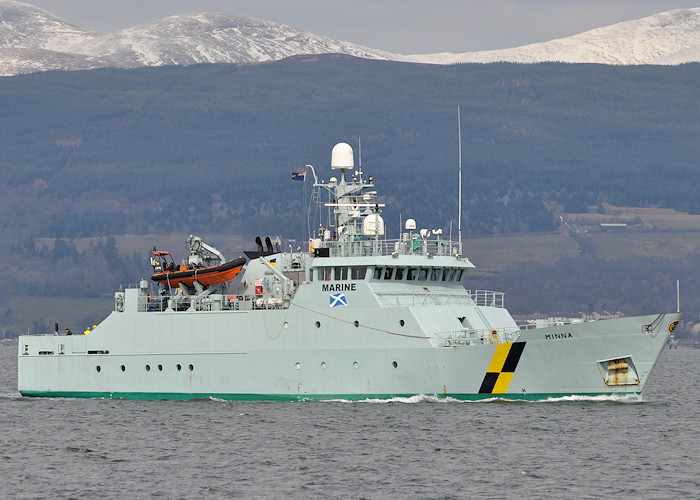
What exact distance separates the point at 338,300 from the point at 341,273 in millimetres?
935

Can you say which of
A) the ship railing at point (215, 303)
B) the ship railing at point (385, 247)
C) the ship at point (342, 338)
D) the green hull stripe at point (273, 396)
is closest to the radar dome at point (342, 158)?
the ship at point (342, 338)

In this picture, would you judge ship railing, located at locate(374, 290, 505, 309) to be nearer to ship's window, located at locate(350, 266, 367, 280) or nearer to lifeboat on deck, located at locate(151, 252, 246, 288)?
ship's window, located at locate(350, 266, 367, 280)

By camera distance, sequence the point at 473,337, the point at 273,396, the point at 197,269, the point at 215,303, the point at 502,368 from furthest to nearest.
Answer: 1. the point at 197,269
2. the point at 215,303
3. the point at 273,396
4. the point at 473,337
5. the point at 502,368

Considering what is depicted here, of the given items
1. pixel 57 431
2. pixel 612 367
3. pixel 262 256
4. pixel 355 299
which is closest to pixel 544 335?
pixel 612 367

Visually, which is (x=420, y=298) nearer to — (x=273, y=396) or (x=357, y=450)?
(x=273, y=396)

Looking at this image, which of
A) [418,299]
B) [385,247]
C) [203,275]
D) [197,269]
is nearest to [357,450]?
[418,299]

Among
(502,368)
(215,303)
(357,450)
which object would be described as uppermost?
(215,303)

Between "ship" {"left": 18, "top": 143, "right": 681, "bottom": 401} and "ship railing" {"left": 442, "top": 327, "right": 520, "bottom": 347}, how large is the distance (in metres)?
0.05

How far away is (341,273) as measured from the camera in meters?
39.3

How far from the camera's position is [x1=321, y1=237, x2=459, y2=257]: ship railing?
3966cm

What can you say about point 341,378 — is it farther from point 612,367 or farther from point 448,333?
point 612,367

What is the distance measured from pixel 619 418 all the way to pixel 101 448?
1459cm

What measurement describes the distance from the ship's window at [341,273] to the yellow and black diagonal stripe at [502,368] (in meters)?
5.66

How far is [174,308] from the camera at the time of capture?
4216 centimetres
